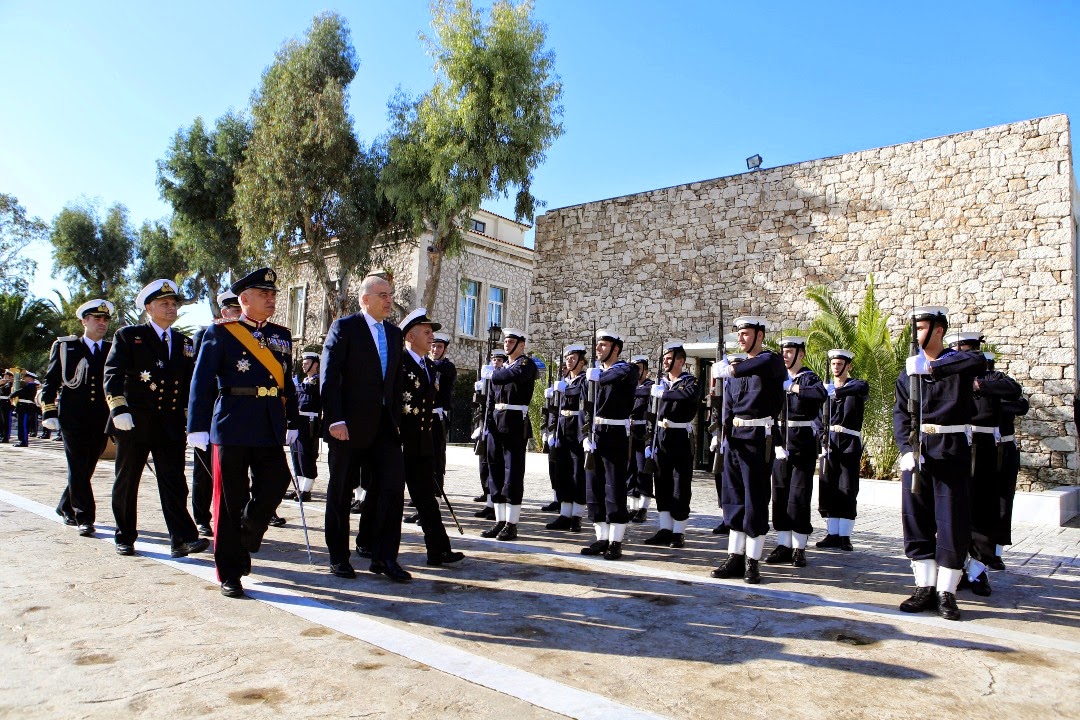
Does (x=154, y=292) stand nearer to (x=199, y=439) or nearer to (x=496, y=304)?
(x=199, y=439)

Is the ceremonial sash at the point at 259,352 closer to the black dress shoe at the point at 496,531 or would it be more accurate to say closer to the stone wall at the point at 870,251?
the black dress shoe at the point at 496,531

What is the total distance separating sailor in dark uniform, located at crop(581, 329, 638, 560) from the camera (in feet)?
20.5

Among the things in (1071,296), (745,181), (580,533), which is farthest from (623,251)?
(580,533)

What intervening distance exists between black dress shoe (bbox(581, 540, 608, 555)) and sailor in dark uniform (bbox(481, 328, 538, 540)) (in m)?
0.91

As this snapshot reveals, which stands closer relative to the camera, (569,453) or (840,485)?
(840,485)

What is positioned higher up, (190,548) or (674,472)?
(674,472)

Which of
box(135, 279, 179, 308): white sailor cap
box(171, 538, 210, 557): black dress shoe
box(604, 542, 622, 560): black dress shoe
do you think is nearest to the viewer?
box(171, 538, 210, 557): black dress shoe

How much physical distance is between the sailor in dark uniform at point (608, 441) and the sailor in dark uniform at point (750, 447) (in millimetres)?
925

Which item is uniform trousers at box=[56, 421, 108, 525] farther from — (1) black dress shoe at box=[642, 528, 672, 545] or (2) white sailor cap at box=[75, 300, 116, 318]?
(1) black dress shoe at box=[642, 528, 672, 545]

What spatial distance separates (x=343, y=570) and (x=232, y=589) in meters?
0.83

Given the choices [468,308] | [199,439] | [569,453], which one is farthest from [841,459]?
[468,308]

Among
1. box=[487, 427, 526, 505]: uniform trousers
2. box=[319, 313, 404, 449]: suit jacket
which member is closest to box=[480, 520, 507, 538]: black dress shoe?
box=[487, 427, 526, 505]: uniform trousers

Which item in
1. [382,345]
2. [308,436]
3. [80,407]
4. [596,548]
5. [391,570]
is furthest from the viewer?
[308,436]

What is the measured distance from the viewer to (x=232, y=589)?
4.46 metres
